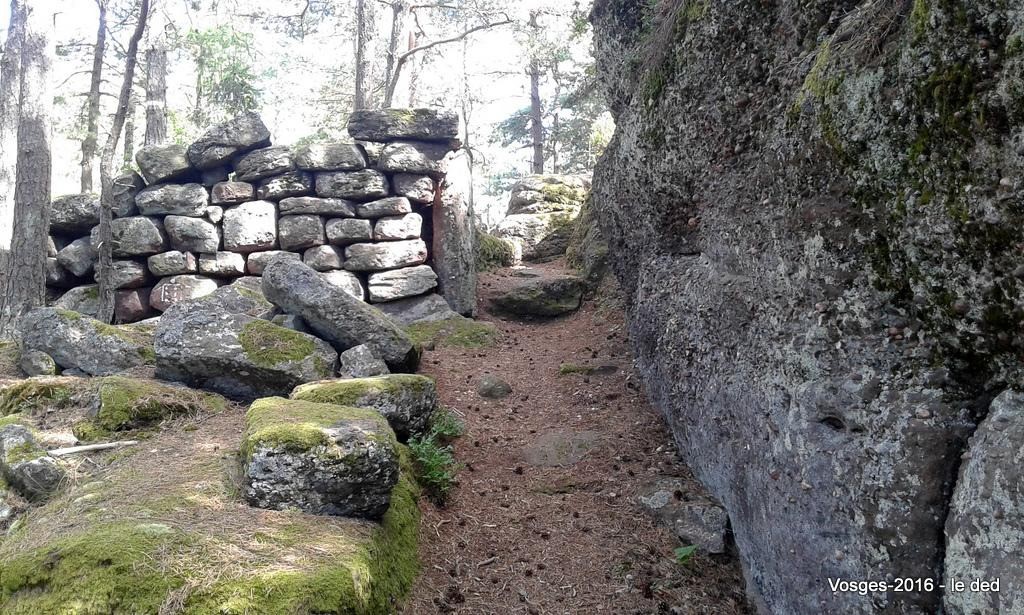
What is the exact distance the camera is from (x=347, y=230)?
11.0 meters

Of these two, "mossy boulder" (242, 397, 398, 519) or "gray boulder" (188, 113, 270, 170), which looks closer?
"mossy boulder" (242, 397, 398, 519)

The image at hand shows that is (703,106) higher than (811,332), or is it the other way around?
(703,106)

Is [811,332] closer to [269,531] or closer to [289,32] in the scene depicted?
[269,531]

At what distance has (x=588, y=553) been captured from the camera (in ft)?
15.7

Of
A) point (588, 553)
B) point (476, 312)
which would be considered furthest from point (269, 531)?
point (476, 312)

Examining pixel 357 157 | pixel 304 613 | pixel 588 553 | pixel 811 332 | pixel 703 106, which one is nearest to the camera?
pixel 304 613

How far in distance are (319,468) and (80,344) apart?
4639 millimetres

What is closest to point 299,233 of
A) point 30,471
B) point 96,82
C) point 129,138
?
point 96,82

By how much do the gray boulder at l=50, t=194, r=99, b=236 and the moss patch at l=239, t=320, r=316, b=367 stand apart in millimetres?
6013

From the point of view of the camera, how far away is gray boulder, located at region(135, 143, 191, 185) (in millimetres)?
10695

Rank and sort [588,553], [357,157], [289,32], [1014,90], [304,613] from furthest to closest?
1. [289,32]
2. [357,157]
3. [588,553]
4. [304,613]
5. [1014,90]

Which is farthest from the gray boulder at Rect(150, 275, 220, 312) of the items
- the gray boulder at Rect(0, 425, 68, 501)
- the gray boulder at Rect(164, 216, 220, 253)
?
the gray boulder at Rect(0, 425, 68, 501)

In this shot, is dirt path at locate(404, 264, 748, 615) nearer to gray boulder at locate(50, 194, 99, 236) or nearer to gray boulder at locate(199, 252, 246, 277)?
gray boulder at locate(199, 252, 246, 277)

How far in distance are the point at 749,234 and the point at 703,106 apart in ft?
4.59
